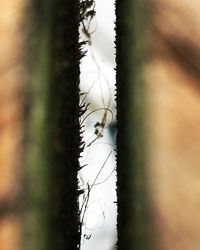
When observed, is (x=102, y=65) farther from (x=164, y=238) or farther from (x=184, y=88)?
(x=164, y=238)

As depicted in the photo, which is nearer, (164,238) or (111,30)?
(164,238)

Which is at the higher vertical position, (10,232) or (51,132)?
(51,132)

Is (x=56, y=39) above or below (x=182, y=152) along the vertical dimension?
above

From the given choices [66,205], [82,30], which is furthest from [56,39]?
[66,205]

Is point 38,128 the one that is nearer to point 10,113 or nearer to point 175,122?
point 10,113

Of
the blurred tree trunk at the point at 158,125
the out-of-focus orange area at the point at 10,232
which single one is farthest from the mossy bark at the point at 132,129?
the out-of-focus orange area at the point at 10,232

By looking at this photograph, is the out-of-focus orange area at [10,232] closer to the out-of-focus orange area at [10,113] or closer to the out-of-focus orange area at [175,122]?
the out-of-focus orange area at [10,113]

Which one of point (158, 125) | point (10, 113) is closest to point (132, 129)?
point (158, 125)

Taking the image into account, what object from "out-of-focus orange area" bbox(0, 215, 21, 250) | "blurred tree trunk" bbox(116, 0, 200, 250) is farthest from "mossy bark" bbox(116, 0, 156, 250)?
"out-of-focus orange area" bbox(0, 215, 21, 250)
